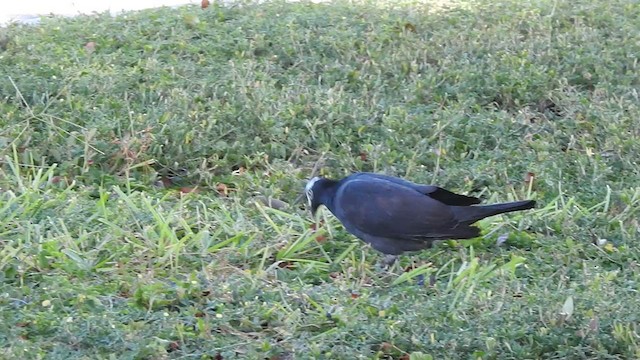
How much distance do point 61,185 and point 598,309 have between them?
2.83 m

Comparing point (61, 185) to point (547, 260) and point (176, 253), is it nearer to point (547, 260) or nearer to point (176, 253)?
point (176, 253)

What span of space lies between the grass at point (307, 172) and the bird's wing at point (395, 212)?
18 centimetres

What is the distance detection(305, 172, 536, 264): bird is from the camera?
4.60 m

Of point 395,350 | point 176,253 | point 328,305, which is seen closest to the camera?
point 395,350

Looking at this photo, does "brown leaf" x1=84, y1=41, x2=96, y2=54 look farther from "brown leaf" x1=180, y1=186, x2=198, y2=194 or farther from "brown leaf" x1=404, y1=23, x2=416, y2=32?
"brown leaf" x1=404, y1=23, x2=416, y2=32

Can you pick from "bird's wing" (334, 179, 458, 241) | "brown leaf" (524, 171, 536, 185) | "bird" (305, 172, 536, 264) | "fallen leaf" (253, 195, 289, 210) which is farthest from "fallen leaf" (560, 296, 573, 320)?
"fallen leaf" (253, 195, 289, 210)

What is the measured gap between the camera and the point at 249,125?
619cm

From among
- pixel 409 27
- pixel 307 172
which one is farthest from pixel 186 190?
pixel 409 27

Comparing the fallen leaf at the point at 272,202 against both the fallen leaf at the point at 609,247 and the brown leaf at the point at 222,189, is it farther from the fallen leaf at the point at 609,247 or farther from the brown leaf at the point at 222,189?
the fallen leaf at the point at 609,247

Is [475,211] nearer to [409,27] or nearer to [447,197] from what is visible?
[447,197]

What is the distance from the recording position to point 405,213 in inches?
182

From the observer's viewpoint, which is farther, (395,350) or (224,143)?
(224,143)

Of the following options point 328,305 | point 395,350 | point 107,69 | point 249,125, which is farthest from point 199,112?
point 395,350

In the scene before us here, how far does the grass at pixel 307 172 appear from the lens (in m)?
3.98
